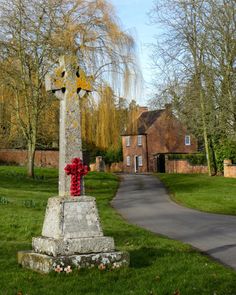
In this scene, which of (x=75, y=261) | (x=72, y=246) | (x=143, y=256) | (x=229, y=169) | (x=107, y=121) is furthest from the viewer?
(x=229, y=169)

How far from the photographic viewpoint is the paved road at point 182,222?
12916 millimetres

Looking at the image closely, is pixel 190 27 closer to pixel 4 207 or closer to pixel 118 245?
pixel 4 207

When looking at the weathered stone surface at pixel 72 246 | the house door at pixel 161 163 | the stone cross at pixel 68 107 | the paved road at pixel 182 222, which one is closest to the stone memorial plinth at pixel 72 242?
the weathered stone surface at pixel 72 246

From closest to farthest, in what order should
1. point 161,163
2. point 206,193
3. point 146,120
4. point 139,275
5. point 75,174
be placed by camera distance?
point 139,275 → point 75,174 → point 206,193 → point 161,163 → point 146,120

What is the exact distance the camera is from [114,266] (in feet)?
28.1

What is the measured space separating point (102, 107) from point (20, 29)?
731cm

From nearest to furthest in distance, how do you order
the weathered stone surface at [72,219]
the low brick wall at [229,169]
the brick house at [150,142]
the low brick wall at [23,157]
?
the weathered stone surface at [72,219]
the low brick wall at [229,169]
the low brick wall at [23,157]
the brick house at [150,142]

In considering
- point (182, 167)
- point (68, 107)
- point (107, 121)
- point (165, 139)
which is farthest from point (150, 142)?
point (68, 107)

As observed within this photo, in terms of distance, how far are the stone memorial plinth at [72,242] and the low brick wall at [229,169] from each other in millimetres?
36858

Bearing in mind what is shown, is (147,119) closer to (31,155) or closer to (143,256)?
(31,155)

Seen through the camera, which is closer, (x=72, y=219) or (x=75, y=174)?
(x=72, y=219)

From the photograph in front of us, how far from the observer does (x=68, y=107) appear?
30.9ft

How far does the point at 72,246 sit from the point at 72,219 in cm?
48

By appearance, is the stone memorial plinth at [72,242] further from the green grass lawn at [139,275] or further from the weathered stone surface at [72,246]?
the green grass lawn at [139,275]
